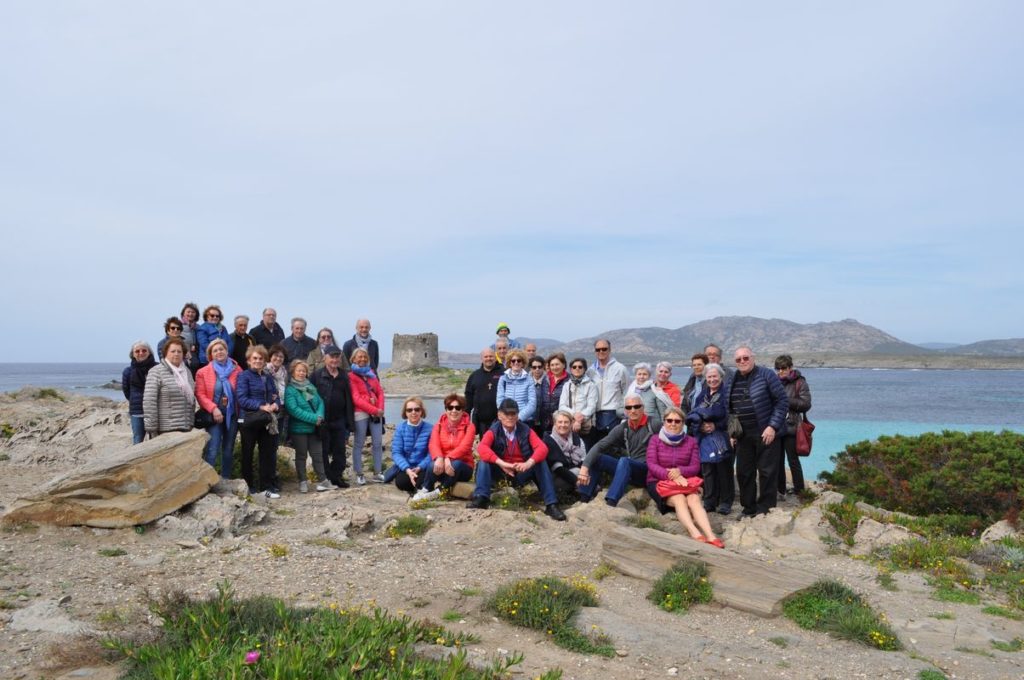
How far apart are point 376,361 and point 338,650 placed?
7.02 meters

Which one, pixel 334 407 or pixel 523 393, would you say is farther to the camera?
pixel 334 407

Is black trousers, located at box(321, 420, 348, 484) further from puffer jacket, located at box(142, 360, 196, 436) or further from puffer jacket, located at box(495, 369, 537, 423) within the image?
puffer jacket, located at box(495, 369, 537, 423)

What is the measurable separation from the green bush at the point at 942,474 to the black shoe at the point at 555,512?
5126mm

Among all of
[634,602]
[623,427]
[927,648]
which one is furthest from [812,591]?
[623,427]

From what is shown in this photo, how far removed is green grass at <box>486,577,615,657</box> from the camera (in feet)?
16.8

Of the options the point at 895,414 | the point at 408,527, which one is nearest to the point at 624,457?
the point at 408,527

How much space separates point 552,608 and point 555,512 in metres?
2.84

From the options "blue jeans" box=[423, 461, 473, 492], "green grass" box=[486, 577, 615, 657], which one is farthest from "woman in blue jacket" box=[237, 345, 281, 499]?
"green grass" box=[486, 577, 615, 657]

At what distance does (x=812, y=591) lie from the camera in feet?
19.5

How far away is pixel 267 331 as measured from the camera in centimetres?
1095

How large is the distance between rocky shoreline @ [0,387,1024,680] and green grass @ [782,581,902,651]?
11cm

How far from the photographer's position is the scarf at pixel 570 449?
8945mm

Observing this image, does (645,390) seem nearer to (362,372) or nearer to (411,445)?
(411,445)

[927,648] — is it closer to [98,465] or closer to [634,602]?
[634,602]
